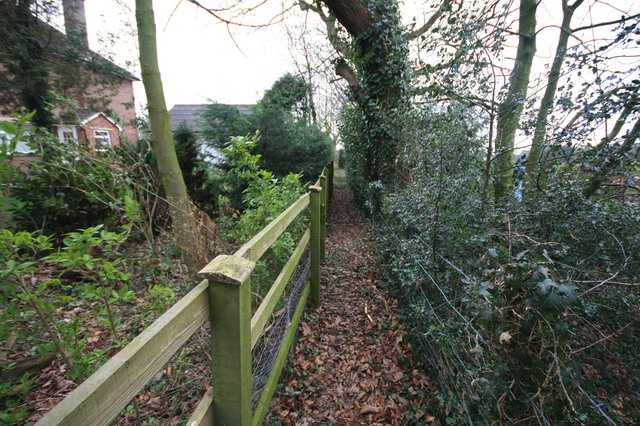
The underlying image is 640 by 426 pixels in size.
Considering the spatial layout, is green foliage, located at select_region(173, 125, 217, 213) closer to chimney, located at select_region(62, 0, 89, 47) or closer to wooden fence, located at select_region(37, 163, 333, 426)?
chimney, located at select_region(62, 0, 89, 47)

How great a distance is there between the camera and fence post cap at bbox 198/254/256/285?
1.05 meters

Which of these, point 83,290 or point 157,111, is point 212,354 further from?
point 157,111

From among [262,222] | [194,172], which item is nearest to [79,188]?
[262,222]

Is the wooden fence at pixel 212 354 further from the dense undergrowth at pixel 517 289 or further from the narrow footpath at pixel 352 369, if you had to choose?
the dense undergrowth at pixel 517 289

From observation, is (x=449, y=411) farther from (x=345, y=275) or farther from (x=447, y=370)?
(x=345, y=275)

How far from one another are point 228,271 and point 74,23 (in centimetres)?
830

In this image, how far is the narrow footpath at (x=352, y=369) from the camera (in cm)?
233

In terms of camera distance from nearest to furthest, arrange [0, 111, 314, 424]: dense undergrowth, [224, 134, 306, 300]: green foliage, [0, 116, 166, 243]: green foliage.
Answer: [0, 111, 314, 424]: dense undergrowth
[0, 116, 166, 243]: green foliage
[224, 134, 306, 300]: green foliage

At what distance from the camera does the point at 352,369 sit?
281 cm

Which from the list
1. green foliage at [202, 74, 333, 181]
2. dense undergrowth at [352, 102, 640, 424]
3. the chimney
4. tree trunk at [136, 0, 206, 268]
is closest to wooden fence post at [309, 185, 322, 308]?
dense undergrowth at [352, 102, 640, 424]

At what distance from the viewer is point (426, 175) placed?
3.57 meters

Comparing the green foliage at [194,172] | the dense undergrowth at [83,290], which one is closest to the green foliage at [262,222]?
the dense undergrowth at [83,290]

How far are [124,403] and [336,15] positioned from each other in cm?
748

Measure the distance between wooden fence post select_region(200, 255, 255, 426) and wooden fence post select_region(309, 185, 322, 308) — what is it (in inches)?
86.1
